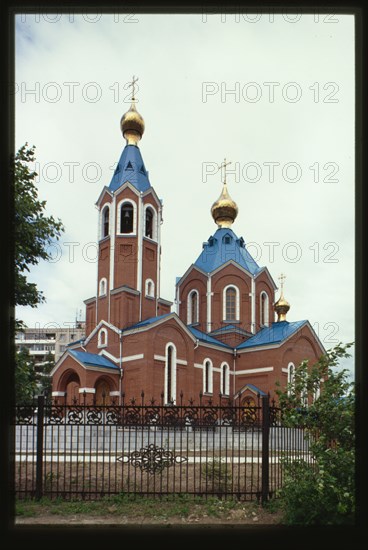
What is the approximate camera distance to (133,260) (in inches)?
949

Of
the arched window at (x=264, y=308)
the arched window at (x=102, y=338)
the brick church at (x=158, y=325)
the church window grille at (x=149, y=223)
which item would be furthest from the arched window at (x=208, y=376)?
the church window grille at (x=149, y=223)

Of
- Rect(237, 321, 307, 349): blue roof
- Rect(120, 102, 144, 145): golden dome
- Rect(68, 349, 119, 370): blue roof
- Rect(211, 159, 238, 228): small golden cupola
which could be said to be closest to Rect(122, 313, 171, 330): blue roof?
Rect(68, 349, 119, 370): blue roof

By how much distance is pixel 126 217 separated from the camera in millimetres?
24656

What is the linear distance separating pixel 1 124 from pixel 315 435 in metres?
5.50

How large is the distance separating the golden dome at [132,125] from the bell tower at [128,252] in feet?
5.27

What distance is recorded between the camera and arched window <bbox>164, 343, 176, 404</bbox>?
73.8ft

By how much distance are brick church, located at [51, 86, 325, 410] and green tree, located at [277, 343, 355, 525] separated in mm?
14602

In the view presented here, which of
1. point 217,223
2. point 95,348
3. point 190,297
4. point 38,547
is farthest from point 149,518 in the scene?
point 217,223

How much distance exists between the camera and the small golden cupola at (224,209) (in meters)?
31.3

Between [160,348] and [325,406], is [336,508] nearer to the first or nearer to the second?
[325,406]

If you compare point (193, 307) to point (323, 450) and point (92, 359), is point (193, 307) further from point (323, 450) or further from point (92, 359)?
point (323, 450)

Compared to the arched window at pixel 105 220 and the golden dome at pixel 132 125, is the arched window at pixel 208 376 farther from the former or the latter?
the golden dome at pixel 132 125

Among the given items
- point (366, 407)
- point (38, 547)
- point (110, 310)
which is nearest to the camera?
point (366, 407)

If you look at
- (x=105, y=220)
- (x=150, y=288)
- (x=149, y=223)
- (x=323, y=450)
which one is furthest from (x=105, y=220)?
(x=323, y=450)
